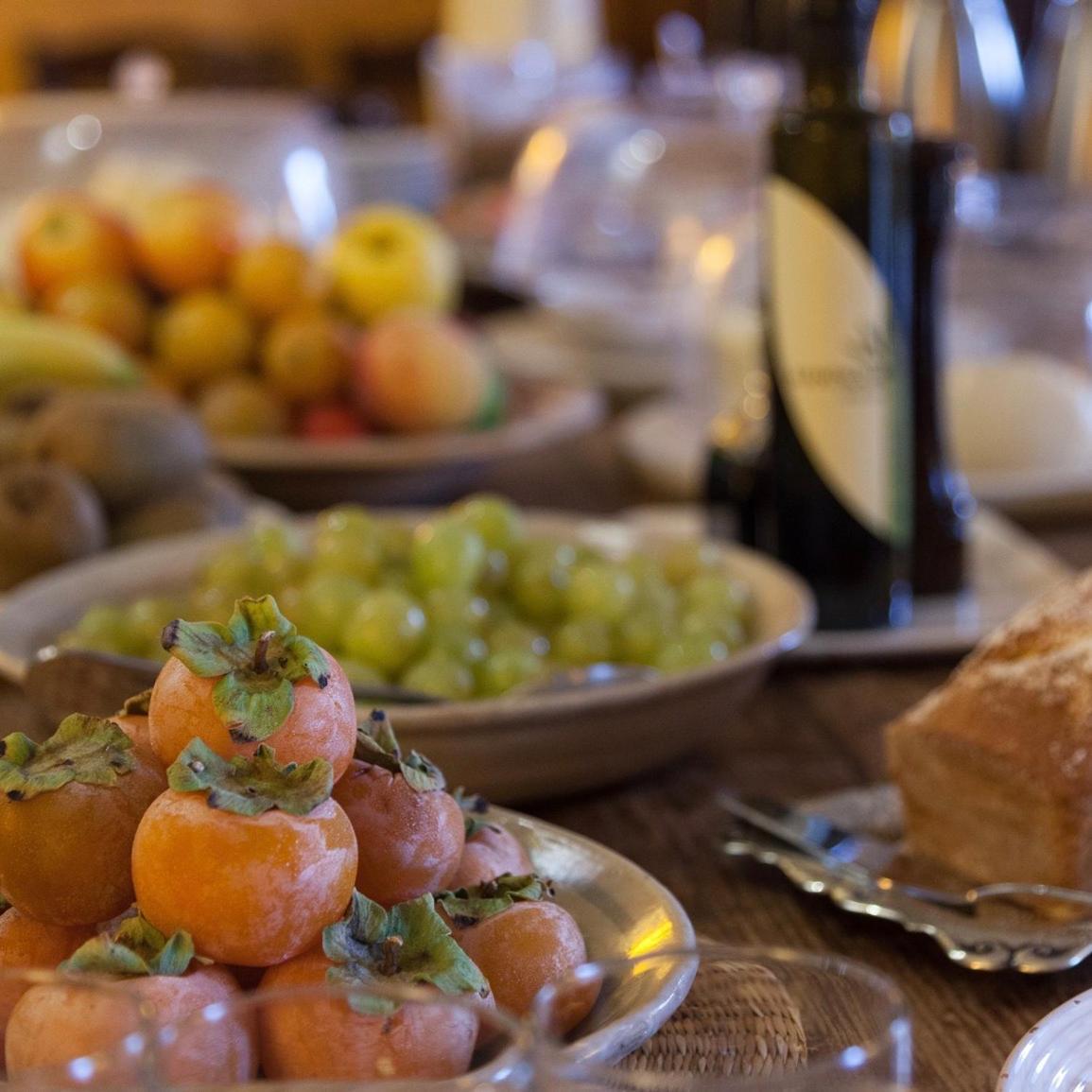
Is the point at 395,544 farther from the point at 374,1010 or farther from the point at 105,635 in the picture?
the point at 374,1010

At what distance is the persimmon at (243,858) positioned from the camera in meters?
0.33

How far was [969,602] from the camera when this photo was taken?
0.92 meters

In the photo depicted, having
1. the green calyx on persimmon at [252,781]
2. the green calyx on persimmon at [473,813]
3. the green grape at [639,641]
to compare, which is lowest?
the green grape at [639,641]

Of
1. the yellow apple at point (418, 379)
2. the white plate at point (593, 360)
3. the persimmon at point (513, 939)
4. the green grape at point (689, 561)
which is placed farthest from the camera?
the white plate at point (593, 360)

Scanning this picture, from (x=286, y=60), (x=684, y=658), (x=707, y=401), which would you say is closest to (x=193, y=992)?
(x=684, y=658)

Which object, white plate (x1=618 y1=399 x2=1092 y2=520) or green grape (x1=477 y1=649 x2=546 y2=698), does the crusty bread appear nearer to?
green grape (x1=477 y1=649 x2=546 y2=698)

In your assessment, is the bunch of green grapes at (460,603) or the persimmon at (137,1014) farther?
the bunch of green grapes at (460,603)

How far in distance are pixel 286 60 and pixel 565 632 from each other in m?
5.12

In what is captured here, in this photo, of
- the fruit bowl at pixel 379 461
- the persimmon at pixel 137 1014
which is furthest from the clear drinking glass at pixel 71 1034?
the fruit bowl at pixel 379 461

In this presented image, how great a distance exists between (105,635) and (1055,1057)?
1.60 feet

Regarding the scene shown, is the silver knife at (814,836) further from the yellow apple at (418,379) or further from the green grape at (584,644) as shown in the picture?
the yellow apple at (418,379)

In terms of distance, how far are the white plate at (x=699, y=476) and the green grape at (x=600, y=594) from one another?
27cm

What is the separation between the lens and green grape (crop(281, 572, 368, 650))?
2.30 feet

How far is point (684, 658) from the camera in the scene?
0.71 meters
